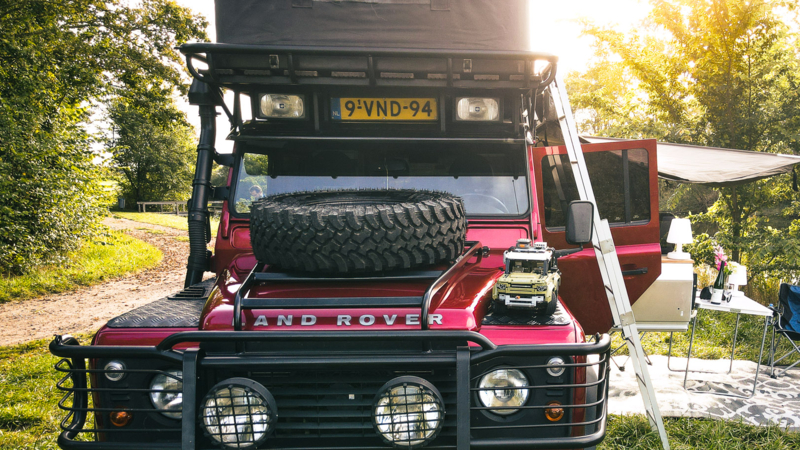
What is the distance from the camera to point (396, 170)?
3.21 meters

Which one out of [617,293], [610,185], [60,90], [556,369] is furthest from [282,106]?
[60,90]

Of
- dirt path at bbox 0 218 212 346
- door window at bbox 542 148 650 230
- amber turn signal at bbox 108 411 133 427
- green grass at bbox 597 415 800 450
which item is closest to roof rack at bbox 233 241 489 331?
amber turn signal at bbox 108 411 133 427

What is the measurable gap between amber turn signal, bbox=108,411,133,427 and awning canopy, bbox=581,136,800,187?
5545 millimetres

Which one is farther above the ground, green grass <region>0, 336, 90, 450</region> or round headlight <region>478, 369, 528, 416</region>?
round headlight <region>478, 369, 528, 416</region>

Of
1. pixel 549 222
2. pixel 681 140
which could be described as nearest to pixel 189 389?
pixel 549 222

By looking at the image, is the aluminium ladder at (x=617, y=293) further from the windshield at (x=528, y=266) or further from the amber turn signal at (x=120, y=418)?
the amber turn signal at (x=120, y=418)

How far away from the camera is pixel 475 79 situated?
9.71 ft

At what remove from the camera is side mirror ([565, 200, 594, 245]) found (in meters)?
2.62

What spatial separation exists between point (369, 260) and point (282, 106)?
1.49 meters

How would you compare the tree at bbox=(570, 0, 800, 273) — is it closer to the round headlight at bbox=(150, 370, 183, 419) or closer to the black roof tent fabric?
the black roof tent fabric

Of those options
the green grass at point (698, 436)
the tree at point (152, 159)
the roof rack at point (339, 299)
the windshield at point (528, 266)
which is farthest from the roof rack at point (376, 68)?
the tree at point (152, 159)

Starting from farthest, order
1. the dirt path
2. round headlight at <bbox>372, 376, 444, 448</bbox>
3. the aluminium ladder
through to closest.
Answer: the dirt path
the aluminium ladder
round headlight at <bbox>372, 376, 444, 448</bbox>

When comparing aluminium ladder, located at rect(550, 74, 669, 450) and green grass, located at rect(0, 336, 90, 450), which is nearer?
aluminium ladder, located at rect(550, 74, 669, 450)

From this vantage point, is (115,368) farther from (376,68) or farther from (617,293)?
(617,293)
